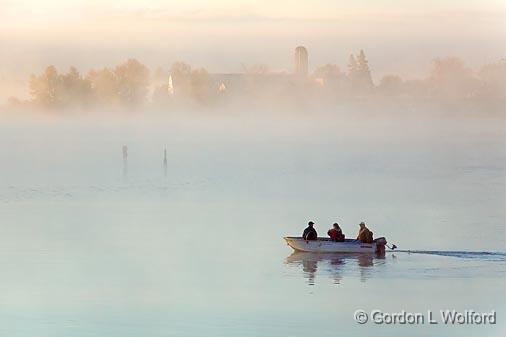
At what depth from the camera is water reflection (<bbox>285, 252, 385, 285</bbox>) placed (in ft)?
128

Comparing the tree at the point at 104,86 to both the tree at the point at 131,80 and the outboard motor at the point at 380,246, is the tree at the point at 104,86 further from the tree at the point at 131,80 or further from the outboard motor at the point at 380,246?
the outboard motor at the point at 380,246

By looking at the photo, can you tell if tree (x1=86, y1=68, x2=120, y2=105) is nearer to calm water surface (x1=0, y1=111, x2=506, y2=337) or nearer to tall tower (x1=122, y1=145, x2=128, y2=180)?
calm water surface (x1=0, y1=111, x2=506, y2=337)

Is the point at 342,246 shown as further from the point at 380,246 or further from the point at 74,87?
the point at 74,87

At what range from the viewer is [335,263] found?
40.6 metres

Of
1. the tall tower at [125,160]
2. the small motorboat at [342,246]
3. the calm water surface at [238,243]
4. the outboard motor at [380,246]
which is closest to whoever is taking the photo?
the calm water surface at [238,243]

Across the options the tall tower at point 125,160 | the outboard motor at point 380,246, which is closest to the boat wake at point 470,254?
the outboard motor at point 380,246

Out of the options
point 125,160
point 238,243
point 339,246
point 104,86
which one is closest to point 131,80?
point 104,86

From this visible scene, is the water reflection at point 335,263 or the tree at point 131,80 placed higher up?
the tree at point 131,80

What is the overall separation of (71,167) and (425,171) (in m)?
24.5

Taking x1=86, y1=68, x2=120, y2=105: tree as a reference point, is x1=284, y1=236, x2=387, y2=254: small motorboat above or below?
below

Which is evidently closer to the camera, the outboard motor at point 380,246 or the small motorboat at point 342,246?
the small motorboat at point 342,246

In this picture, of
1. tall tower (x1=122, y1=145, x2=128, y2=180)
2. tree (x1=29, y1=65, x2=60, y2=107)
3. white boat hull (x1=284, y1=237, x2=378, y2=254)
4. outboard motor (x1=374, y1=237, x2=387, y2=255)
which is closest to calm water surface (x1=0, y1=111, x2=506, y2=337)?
white boat hull (x1=284, y1=237, x2=378, y2=254)

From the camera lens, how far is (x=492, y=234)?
5219 cm

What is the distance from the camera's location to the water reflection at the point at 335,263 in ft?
128
